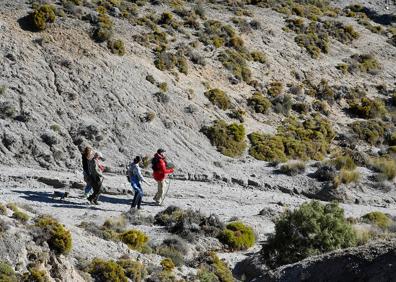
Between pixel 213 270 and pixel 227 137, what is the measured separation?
1350 centimetres

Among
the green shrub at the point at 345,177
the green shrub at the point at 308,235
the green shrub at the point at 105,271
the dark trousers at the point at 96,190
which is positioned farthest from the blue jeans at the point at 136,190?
the green shrub at the point at 345,177

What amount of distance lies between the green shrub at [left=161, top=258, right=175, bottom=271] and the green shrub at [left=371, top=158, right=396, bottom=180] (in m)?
15.2

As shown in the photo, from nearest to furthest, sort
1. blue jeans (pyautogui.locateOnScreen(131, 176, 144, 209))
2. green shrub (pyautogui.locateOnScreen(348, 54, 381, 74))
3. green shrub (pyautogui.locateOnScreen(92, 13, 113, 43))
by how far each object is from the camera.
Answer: blue jeans (pyautogui.locateOnScreen(131, 176, 144, 209))
green shrub (pyautogui.locateOnScreen(92, 13, 113, 43))
green shrub (pyautogui.locateOnScreen(348, 54, 381, 74))

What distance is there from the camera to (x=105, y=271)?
46.8 feet

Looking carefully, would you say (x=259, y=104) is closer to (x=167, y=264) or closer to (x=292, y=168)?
(x=292, y=168)

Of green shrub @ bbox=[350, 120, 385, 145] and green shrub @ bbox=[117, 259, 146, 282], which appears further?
green shrub @ bbox=[350, 120, 385, 145]

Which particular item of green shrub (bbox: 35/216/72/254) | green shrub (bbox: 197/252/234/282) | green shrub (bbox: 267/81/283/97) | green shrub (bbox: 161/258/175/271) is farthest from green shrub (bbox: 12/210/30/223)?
green shrub (bbox: 267/81/283/97)

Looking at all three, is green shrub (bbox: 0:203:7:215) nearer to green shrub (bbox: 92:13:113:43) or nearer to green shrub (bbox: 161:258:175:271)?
green shrub (bbox: 161:258:175:271)

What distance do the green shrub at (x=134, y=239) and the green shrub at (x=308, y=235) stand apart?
11.1ft

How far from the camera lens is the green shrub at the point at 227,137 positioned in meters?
29.1

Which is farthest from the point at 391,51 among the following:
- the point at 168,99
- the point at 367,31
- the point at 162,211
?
the point at 162,211

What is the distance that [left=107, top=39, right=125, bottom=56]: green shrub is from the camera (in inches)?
1238

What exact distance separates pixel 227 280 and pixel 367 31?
37.9 metres

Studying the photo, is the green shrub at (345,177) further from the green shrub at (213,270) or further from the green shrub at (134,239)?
the green shrub at (134,239)
